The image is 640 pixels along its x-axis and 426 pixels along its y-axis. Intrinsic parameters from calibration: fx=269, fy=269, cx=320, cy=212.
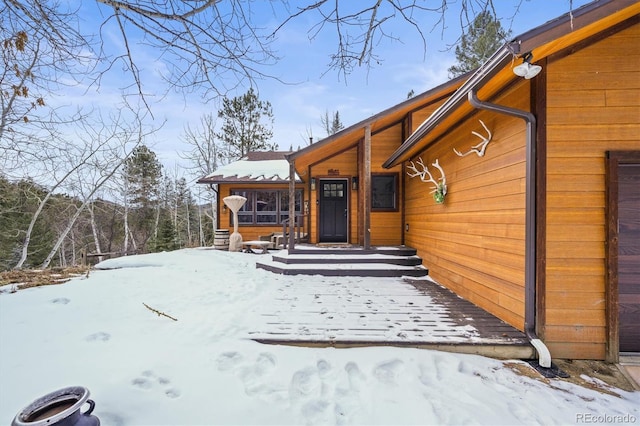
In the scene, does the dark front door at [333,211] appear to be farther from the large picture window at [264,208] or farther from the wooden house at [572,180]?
the wooden house at [572,180]

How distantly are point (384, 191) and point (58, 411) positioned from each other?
6.54 meters

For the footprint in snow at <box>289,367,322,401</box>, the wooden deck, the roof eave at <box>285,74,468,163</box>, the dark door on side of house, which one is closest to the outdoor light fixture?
the dark door on side of house

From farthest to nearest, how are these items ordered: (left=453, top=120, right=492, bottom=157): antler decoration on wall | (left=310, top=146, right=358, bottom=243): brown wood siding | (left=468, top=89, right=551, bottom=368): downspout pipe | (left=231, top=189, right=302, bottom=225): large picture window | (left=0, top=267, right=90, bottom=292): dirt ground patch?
1. (left=231, top=189, right=302, bottom=225): large picture window
2. (left=310, top=146, right=358, bottom=243): brown wood siding
3. (left=0, top=267, right=90, bottom=292): dirt ground patch
4. (left=453, top=120, right=492, bottom=157): antler decoration on wall
5. (left=468, top=89, right=551, bottom=368): downspout pipe

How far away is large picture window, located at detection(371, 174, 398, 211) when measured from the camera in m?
6.86

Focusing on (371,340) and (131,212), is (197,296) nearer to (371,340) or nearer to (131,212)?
(371,340)

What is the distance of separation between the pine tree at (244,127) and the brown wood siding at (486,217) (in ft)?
46.1

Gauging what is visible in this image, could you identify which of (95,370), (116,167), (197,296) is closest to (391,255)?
(197,296)

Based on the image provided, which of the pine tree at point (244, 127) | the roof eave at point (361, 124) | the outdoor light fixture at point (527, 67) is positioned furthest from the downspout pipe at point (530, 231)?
the pine tree at point (244, 127)

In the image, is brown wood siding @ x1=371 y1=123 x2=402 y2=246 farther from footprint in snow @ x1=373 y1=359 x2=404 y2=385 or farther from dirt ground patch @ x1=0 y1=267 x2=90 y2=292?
dirt ground patch @ x1=0 y1=267 x2=90 y2=292

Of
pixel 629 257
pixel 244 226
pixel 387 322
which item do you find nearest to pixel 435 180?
pixel 629 257

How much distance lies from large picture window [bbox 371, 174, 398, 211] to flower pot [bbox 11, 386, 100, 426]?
6.22m

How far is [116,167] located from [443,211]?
1259cm

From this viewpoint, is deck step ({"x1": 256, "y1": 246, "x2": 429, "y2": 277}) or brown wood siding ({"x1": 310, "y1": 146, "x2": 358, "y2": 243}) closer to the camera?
deck step ({"x1": 256, "y1": 246, "x2": 429, "y2": 277})

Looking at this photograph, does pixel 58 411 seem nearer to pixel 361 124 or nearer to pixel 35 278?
pixel 35 278
